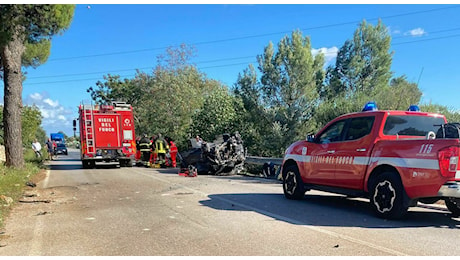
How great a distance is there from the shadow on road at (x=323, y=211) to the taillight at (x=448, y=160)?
3.30ft

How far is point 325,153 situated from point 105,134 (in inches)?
587

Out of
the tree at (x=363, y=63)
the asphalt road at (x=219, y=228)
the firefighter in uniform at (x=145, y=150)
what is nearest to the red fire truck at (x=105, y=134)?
the firefighter in uniform at (x=145, y=150)

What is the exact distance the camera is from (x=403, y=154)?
6.12 meters

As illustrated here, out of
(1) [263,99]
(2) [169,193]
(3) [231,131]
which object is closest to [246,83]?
(1) [263,99]

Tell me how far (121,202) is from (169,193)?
1597 mm

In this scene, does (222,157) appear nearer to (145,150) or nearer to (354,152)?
(145,150)

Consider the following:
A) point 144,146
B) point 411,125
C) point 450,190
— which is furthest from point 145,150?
point 450,190

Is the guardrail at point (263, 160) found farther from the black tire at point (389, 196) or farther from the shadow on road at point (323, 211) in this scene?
the black tire at point (389, 196)

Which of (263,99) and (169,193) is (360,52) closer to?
(263,99)

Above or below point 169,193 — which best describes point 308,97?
above

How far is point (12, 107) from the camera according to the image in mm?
16281

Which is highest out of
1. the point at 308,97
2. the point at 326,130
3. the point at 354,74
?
the point at 354,74

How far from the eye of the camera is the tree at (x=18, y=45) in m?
10.6
